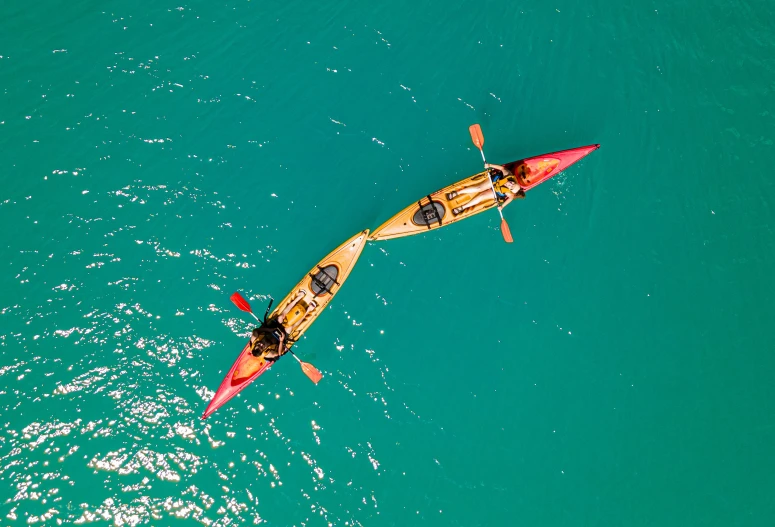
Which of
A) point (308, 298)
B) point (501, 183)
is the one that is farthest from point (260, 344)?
point (501, 183)

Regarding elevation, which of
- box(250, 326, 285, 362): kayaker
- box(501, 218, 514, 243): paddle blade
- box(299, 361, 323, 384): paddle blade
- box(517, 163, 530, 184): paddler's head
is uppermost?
box(517, 163, 530, 184): paddler's head

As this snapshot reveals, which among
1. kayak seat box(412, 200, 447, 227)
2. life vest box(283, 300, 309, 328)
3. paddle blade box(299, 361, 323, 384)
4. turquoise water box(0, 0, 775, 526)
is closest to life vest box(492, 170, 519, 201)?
turquoise water box(0, 0, 775, 526)

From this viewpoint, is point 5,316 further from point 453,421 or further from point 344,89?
point 453,421

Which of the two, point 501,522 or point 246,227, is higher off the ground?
point 246,227

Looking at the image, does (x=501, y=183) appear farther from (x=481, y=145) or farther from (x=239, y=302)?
(x=239, y=302)

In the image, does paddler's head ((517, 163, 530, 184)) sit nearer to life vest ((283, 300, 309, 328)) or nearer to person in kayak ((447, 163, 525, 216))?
person in kayak ((447, 163, 525, 216))

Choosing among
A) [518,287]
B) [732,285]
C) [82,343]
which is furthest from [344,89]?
[732,285]
